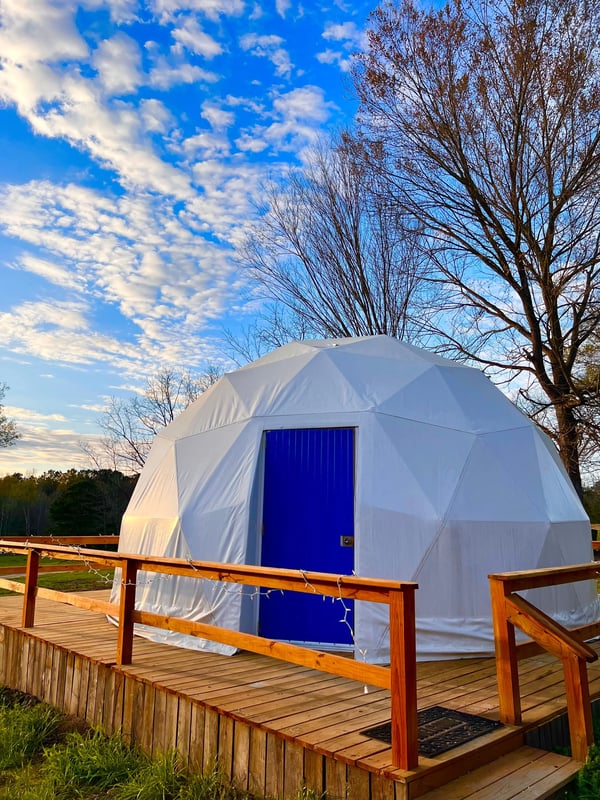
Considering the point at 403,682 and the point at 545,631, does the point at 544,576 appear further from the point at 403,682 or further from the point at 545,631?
the point at 403,682

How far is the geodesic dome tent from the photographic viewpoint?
5.62 m

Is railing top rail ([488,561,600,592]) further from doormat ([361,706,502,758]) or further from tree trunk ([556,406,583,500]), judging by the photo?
tree trunk ([556,406,583,500])

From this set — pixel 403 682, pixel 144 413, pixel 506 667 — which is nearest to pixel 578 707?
pixel 506 667

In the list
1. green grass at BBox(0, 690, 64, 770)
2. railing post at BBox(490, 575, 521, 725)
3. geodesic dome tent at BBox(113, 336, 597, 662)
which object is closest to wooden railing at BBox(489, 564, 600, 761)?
railing post at BBox(490, 575, 521, 725)

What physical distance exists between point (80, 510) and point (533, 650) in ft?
97.0

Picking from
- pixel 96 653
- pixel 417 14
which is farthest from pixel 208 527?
pixel 417 14

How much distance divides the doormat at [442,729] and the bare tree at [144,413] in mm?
21927

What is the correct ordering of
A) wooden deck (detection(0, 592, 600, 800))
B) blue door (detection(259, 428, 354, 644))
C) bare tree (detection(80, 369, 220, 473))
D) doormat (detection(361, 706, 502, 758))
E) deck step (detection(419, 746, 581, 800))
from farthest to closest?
bare tree (detection(80, 369, 220, 473)) → blue door (detection(259, 428, 354, 644)) → doormat (detection(361, 706, 502, 758)) → wooden deck (detection(0, 592, 600, 800)) → deck step (detection(419, 746, 581, 800))

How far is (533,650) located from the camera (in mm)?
4031

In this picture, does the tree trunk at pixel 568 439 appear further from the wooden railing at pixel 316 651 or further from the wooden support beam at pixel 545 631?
the wooden railing at pixel 316 651

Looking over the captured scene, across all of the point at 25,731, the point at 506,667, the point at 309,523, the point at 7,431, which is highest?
the point at 7,431

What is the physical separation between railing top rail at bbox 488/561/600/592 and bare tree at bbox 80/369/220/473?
21370 millimetres

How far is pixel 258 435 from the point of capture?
6.46 meters

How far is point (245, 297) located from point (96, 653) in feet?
34.0
